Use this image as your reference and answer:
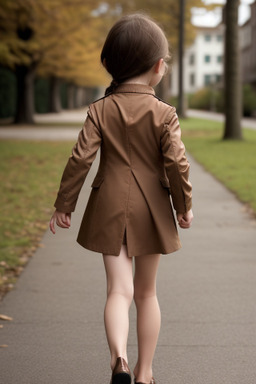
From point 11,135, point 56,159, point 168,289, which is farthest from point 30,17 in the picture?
point 168,289

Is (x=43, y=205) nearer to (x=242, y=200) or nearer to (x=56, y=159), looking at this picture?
(x=242, y=200)

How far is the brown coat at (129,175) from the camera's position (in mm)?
2773

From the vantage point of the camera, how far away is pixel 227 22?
60.0 ft

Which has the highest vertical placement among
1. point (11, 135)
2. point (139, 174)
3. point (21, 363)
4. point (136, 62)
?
point (136, 62)

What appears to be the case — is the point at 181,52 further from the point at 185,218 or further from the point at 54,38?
the point at 185,218

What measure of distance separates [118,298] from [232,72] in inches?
644

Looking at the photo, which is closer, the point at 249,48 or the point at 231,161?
the point at 231,161

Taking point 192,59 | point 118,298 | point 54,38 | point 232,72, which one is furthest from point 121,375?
point 192,59

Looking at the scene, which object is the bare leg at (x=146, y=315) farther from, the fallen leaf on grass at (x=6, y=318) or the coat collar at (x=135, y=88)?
the fallen leaf on grass at (x=6, y=318)

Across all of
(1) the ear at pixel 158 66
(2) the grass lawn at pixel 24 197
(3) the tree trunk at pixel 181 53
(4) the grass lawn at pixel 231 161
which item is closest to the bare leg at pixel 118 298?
(1) the ear at pixel 158 66

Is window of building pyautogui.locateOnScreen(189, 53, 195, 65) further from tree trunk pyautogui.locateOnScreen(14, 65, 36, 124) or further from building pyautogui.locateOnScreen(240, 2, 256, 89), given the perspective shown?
tree trunk pyautogui.locateOnScreen(14, 65, 36, 124)

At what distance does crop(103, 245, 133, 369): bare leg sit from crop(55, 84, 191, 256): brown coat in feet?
0.17

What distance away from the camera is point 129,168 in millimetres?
2805

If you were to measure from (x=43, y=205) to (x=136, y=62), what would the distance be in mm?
6055
